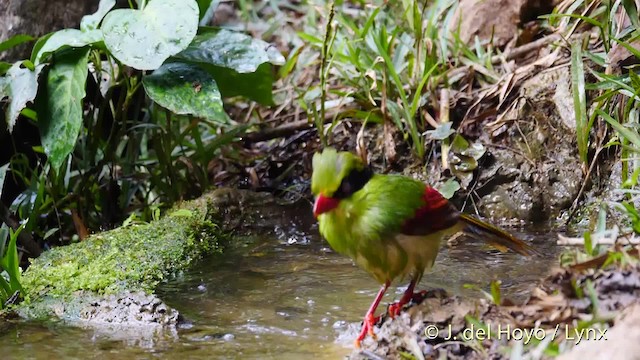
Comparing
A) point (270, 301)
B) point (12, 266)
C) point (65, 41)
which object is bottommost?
point (270, 301)

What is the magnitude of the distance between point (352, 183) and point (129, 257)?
1567 mm

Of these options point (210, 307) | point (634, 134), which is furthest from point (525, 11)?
point (210, 307)

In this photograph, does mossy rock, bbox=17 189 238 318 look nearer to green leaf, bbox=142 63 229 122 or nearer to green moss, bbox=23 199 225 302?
green moss, bbox=23 199 225 302

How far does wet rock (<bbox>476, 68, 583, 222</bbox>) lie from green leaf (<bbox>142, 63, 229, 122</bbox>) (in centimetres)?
165

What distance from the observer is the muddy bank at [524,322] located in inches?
88.3

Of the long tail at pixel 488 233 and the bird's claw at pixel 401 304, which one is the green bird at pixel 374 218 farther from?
the long tail at pixel 488 233

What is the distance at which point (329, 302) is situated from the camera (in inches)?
137

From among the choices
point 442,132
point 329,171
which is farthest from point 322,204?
point 442,132

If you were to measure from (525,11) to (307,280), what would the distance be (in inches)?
108

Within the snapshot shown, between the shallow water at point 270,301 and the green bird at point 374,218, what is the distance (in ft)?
1.12

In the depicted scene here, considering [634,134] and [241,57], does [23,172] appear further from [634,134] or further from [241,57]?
[634,134]

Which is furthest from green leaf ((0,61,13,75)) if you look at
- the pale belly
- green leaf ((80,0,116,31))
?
the pale belly

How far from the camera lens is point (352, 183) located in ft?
9.22

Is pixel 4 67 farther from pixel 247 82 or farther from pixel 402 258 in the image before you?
pixel 402 258
